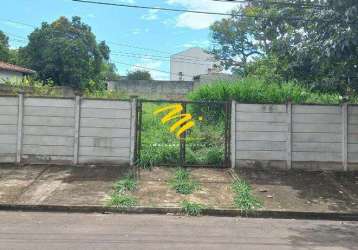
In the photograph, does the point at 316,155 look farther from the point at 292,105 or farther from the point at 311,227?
the point at 311,227

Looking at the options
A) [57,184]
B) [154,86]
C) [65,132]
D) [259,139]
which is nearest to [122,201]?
[57,184]

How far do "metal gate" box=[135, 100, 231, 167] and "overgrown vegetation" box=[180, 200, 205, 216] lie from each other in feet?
10.6

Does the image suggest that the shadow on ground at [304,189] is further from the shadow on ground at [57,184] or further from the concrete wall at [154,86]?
the concrete wall at [154,86]

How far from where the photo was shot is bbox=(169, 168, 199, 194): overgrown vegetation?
36.0ft

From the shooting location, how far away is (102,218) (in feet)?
29.3

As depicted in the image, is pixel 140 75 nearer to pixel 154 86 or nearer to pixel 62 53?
pixel 154 86

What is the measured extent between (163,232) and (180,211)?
6.53 feet

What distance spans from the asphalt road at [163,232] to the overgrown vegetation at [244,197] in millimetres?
633

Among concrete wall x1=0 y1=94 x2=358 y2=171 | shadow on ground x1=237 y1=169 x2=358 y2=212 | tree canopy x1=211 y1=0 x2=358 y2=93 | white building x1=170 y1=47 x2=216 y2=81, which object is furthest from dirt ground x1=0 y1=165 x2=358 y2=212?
white building x1=170 y1=47 x2=216 y2=81

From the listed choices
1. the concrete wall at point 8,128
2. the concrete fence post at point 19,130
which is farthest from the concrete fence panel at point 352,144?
the concrete wall at point 8,128

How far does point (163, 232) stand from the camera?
7.73 metres

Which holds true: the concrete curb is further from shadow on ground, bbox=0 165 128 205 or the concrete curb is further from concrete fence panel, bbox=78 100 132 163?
concrete fence panel, bbox=78 100 132 163

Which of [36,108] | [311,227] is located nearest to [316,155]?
[311,227]

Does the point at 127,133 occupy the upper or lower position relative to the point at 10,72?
lower
